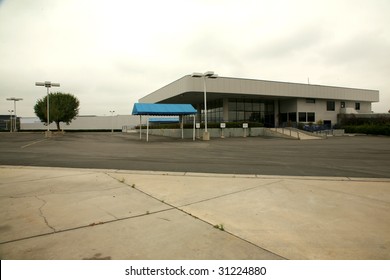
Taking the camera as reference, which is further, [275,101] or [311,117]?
[275,101]

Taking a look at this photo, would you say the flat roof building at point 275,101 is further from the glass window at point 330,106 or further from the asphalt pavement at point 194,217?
the asphalt pavement at point 194,217

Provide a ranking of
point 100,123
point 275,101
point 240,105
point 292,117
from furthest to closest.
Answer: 1. point 100,123
2. point 275,101
3. point 292,117
4. point 240,105

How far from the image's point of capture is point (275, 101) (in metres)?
44.8

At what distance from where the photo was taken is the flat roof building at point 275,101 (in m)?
36.2

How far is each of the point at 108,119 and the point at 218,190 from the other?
252 feet

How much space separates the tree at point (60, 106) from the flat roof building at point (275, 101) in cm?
1858

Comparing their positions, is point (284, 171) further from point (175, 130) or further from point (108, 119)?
point (108, 119)

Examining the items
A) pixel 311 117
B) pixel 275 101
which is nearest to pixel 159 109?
pixel 275 101

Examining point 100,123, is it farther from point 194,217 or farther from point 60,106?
point 194,217

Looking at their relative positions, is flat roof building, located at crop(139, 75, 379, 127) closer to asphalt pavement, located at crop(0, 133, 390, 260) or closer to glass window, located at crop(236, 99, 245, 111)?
glass window, located at crop(236, 99, 245, 111)

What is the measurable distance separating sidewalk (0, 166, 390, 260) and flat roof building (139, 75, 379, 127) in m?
28.5

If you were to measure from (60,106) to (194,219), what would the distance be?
183ft

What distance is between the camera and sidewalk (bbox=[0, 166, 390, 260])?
132 inches

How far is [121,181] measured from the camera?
7496mm
